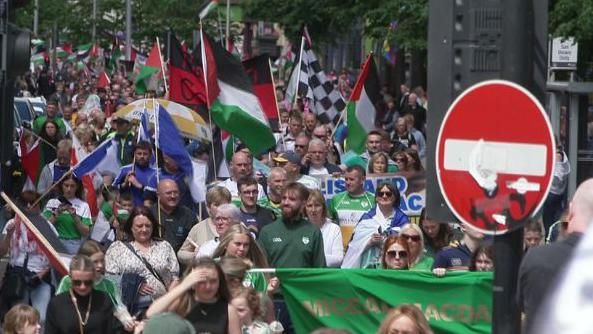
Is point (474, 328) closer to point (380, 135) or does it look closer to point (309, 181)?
point (309, 181)

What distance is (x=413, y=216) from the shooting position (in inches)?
559

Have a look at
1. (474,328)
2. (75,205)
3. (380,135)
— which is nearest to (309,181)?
(75,205)

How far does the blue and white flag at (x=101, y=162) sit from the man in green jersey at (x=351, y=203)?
2.94 meters

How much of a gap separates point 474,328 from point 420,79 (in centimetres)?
3368

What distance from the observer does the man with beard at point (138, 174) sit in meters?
14.9

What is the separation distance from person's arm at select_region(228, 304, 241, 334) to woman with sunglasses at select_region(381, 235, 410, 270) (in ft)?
6.21

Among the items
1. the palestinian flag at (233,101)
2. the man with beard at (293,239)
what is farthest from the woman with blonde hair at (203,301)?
the palestinian flag at (233,101)

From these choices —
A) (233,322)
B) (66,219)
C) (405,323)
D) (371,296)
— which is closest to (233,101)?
(66,219)

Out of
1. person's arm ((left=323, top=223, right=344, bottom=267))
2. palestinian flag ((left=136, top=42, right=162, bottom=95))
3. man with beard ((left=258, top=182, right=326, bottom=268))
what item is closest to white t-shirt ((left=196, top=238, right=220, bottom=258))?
man with beard ((left=258, top=182, right=326, bottom=268))

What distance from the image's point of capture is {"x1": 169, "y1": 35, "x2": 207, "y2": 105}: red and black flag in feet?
57.9

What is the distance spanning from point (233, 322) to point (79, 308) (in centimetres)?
131

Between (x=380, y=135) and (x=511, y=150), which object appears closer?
→ (x=511, y=150)

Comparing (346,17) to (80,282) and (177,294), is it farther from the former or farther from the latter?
(177,294)

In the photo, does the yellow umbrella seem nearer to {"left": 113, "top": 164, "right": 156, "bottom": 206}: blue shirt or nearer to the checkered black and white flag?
{"left": 113, "top": 164, "right": 156, "bottom": 206}: blue shirt
